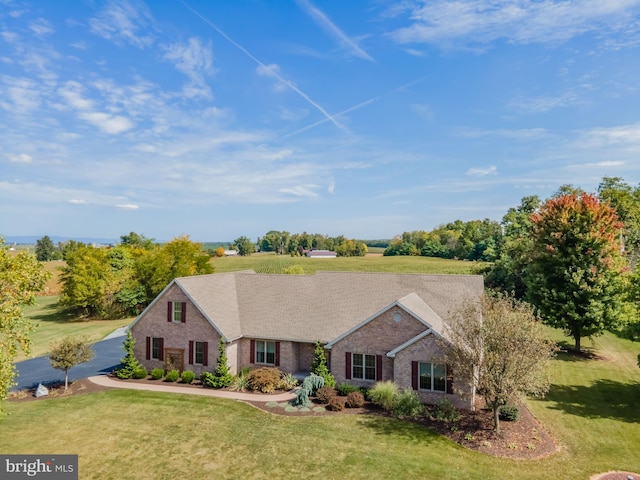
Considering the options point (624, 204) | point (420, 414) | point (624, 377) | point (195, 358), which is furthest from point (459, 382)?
point (624, 204)

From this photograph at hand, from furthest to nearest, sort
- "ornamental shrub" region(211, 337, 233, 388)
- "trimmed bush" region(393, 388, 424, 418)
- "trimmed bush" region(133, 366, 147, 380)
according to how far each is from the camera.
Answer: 1. "trimmed bush" region(133, 366, 147, 380)
2. "ornamental shrub" region(211, 337, 233, 388)
3. "trimmed bush" region(393, 388, 424, 418)

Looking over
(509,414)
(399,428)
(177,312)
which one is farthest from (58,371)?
(509,414)

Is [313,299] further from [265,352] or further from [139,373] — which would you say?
[139,373]

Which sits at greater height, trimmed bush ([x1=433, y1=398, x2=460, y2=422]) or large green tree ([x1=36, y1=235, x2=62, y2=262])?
large green tree ([x1=36, y1=235, x2=62, y2=262])

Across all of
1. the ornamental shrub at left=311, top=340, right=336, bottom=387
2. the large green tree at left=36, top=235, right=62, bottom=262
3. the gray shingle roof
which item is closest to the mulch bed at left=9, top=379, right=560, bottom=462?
the ornamental shrub at left=311, top=340, right=336, bottom=387

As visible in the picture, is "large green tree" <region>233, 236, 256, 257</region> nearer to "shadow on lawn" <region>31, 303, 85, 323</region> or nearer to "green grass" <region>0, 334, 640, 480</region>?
"shadow on lawn" <region>31, 303, 85, 323</region>

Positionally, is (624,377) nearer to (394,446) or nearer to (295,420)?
(394,446)
